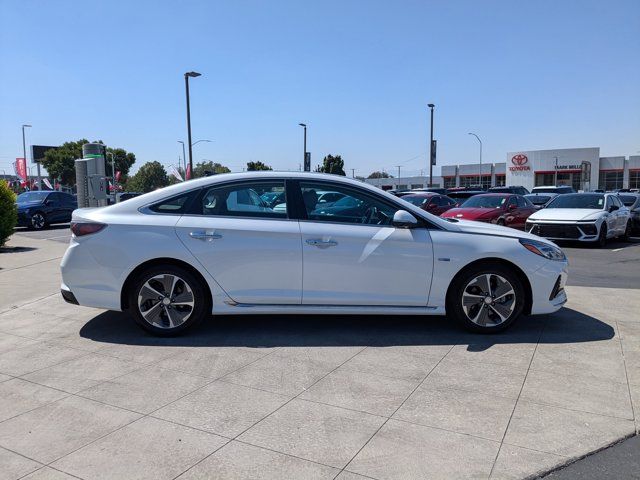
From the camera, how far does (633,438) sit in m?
3.02

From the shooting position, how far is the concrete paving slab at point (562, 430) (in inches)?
115

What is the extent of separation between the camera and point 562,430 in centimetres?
310

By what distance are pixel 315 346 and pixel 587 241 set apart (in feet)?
34.1

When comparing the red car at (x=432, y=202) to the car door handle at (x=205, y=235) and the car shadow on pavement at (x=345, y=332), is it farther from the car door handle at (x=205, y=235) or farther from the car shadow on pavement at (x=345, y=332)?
the car door handle at (x=205, y=235)

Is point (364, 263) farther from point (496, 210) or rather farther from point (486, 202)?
point (486, 202)

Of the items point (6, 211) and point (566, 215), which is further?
point (566, 215)

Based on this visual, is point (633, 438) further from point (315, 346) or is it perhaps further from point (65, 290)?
point (65, 290)

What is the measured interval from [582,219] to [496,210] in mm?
2374

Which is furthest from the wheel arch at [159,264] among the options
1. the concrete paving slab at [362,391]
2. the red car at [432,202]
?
the red car at [432,202]

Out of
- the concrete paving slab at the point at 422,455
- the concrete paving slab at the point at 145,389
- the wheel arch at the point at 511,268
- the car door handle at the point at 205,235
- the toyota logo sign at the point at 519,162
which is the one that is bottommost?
the concrete paving slab at the point at 422,455

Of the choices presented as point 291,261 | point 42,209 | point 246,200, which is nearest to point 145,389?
point 291,261

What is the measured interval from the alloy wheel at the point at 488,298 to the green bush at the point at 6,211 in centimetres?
1086

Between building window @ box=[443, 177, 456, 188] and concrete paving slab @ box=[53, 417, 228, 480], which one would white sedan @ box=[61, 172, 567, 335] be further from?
building window @ box=[443, 177, 456, 188]

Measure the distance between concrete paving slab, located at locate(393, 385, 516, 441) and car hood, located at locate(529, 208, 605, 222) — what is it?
34.7 ft
